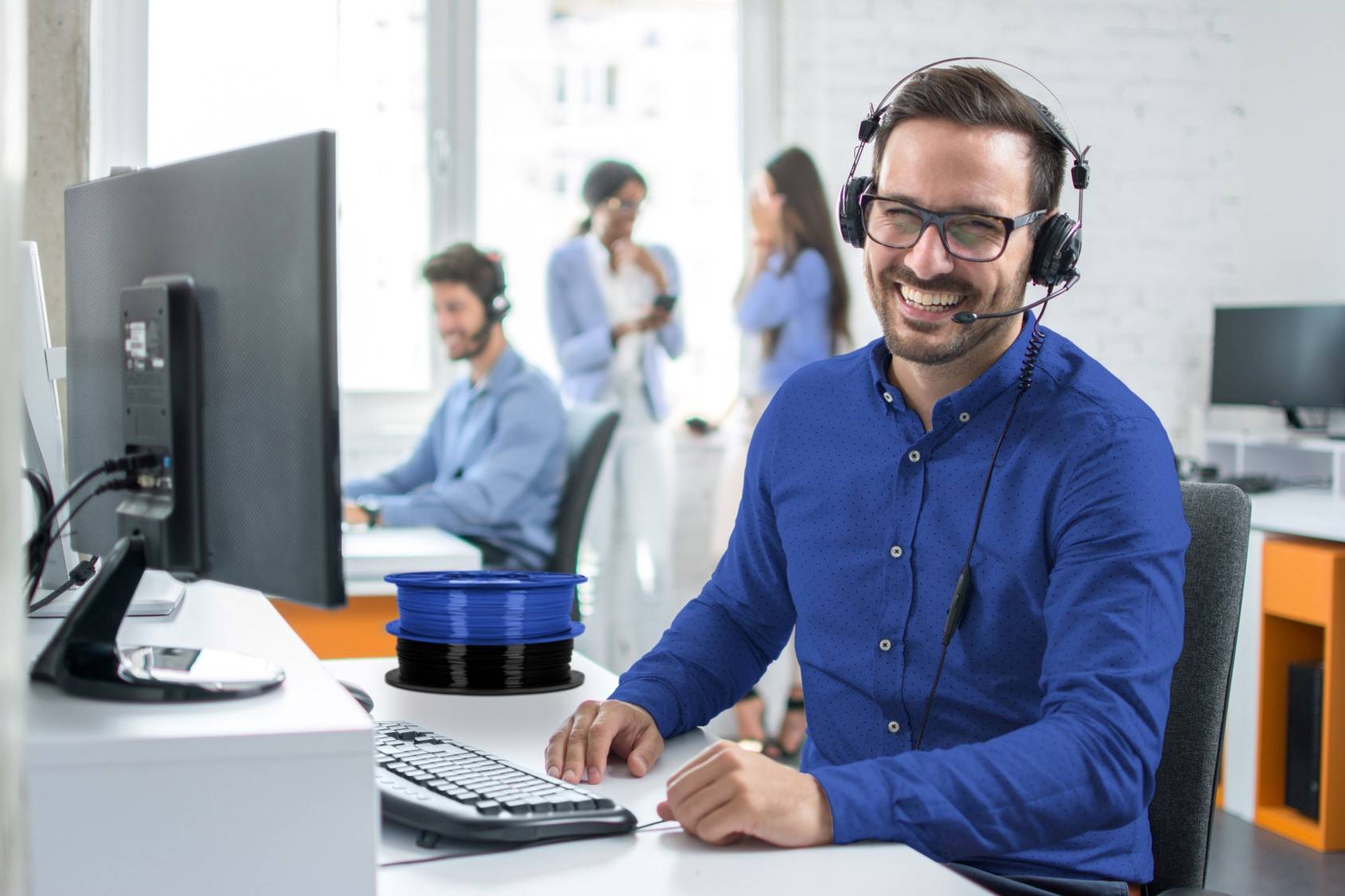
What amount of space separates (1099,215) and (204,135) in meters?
3.28

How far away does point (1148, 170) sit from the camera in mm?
5035

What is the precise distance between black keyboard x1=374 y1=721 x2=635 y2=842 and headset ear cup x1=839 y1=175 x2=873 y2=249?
761 millimetres

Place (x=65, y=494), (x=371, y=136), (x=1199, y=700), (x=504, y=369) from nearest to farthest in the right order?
(x=65, y=494)
(x=1199, y=700)
(x=504, y=369)
(x=371, y=136)

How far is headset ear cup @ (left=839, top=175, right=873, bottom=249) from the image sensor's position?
1.49 meters

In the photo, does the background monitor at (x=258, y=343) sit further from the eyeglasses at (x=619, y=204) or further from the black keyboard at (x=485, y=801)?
the eyeglasses at (x=619, y=204)

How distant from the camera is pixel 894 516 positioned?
4.49ft

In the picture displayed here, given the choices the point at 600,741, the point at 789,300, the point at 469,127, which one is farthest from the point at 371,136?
the point at 600,741

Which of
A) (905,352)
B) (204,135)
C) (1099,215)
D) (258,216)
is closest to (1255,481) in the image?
(1099,215)

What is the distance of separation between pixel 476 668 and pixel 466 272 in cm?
233

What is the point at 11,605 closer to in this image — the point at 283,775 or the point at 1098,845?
the point at 283,775

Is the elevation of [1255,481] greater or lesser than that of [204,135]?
lesser

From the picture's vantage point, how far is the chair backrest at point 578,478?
3260 mm

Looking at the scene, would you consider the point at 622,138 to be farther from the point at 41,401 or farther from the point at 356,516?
the point at 41,401

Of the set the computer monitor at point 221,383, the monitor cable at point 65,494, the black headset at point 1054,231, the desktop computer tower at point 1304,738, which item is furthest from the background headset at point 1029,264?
the desktop computer tower at point 1304,738
